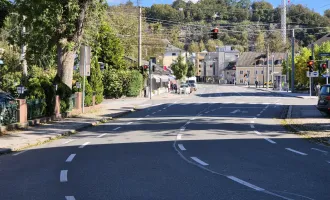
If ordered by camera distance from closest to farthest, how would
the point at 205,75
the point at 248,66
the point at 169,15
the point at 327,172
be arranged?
the point at 327,172 < the point at 169,15 < the point at 248,66 < the point at 205,75

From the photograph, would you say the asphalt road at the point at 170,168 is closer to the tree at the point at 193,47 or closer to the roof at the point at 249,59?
the roof at the point at 249,59

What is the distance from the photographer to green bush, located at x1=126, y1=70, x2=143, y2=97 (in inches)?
2127

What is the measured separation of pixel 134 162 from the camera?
1219 cm

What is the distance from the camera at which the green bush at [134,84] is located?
5403 cm

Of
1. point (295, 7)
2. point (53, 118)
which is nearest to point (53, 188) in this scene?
point (53, 118)

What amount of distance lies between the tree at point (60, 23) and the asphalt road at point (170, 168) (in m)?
8.90

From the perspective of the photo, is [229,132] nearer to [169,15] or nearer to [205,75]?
[169,15]

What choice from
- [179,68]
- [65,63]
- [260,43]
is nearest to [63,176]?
[65,63]

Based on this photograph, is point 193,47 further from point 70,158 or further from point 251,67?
point 70,158

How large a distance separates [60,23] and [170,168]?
1835cm

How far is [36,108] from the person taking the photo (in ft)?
82.7

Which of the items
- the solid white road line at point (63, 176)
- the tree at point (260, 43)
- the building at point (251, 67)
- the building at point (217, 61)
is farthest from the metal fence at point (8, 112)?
the building at point (217, 61)

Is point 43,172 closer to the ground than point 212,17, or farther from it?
closer to the ground

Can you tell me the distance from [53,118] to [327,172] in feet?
62.1
